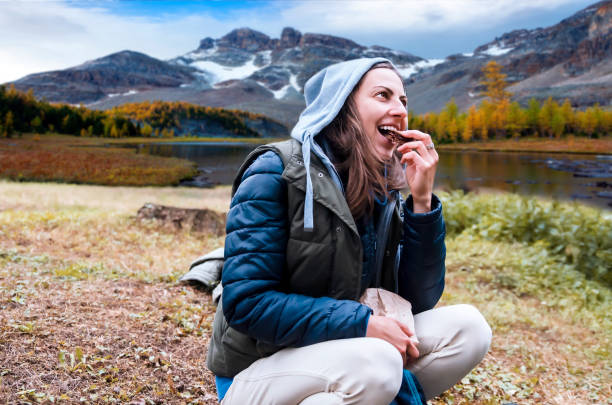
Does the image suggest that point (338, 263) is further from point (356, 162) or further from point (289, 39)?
point (289, 39)

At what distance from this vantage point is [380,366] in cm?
150

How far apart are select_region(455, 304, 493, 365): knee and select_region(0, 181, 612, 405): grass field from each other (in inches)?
42.7

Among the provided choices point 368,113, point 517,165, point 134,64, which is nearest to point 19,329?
point 368,113

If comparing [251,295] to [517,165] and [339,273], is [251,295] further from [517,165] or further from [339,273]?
[517,165]

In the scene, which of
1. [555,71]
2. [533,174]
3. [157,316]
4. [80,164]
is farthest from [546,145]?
[555,71]

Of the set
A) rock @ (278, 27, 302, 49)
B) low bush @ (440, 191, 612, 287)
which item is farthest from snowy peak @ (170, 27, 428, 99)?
low bush @ (440, 191, 612, 287)

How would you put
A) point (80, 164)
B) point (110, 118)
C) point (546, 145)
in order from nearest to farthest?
point (546, 145), point (80, 164), point (110, 118)

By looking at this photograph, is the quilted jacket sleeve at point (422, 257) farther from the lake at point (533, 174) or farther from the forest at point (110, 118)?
the forest at point (110, 118)

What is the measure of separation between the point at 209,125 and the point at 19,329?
24617 millimetres

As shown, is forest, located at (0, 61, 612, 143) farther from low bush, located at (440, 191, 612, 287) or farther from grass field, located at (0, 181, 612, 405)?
grass field, located at (0, 181, 612, 405)

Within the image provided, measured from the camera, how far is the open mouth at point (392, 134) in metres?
1.85

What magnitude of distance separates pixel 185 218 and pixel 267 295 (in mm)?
6219

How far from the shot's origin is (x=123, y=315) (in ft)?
11.2

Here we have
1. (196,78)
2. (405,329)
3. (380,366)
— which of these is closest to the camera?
(380,366)
